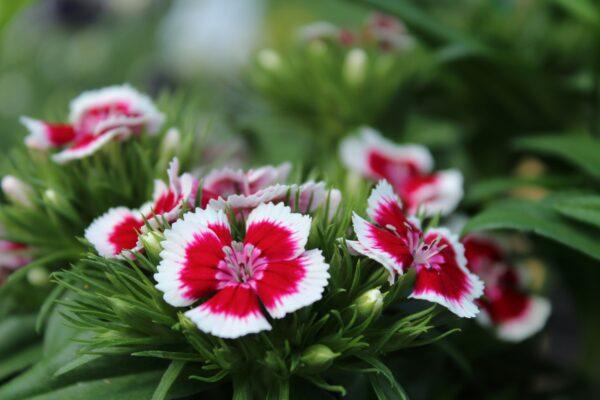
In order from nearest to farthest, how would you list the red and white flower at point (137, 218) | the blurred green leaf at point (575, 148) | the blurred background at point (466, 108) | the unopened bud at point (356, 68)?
the red and white flower at point (137, 218)
the blurred green leaf at point (575, 148)
the blurred background at point (466, 108)
the unopened bud at point (356, 68)

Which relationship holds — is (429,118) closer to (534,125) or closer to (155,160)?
(534,125)

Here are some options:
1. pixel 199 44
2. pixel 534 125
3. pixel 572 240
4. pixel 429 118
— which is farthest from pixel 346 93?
pixel 199 44

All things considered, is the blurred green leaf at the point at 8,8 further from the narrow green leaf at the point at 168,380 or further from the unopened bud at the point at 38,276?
the narrow green leaf at the point at 168,380

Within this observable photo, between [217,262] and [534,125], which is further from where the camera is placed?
[534,125]

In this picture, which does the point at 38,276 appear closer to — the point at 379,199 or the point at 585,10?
the point at 379,199

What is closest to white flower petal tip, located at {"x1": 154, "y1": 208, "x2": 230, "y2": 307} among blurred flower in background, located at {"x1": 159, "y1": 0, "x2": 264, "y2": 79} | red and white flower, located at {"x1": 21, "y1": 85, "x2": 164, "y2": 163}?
red and white flower, located at {"x1": 21, "y1": 85, "x2": 164, "y2": 163}

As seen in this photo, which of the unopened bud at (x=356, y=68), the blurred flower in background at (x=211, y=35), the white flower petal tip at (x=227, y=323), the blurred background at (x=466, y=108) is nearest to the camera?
the white flower petal tip at (x=227, y=323)

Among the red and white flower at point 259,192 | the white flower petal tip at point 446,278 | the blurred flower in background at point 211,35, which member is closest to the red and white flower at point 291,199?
the red and white flower at point 259,192
